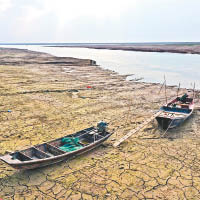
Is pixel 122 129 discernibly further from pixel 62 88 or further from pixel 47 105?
pixel 62 88

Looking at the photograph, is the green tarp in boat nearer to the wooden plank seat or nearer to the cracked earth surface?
the cracked earth surface

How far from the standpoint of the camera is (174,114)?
38.4ft

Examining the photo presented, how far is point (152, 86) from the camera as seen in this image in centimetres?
2198

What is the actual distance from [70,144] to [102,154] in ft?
4.55

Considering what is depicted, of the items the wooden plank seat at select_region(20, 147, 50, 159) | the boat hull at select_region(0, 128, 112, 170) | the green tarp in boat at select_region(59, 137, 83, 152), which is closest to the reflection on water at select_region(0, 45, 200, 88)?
the green tarp in boat at select_region(59, 137, 83, 152)

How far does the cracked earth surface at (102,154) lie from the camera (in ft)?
20.9

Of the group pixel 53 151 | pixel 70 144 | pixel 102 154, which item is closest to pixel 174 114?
pixel 102 154

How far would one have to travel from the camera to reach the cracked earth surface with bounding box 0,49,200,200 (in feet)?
20.9

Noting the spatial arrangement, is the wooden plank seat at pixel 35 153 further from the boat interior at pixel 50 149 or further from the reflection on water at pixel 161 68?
the reflection on water at pixel 161 68

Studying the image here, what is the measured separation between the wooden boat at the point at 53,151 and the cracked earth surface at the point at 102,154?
0.44m

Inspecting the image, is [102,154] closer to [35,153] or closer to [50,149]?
[50,149]

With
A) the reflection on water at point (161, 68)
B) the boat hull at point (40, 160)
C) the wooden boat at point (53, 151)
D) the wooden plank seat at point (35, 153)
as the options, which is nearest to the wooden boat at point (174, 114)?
the wooden boat at point (53, 151)

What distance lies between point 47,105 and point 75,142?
6.48m

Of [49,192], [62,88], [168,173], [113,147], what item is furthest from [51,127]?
[62,88]
